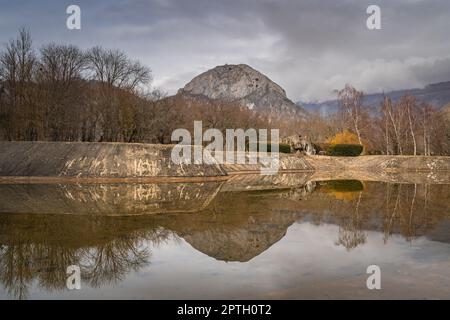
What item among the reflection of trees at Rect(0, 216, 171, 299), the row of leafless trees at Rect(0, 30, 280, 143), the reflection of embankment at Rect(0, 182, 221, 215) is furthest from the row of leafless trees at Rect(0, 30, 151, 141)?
the reflection of trees at Rect(0, 216, 171, 299)

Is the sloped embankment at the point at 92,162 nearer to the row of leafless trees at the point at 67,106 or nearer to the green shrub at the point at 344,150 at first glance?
the row of leafless trees at the point at 67,106

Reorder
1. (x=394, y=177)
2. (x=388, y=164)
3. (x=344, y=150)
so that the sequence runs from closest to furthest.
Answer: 1. (x=394, y=177)
2. (x=388, y=164)
3. (x=344, y=150)

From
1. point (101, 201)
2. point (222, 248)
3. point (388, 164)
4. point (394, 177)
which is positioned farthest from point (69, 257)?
point (388, 164)

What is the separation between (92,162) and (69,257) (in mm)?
30097

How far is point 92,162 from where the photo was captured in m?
41.1

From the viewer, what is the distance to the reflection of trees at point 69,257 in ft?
33.4

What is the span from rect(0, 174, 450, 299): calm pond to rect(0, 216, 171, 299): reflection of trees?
0.10ft

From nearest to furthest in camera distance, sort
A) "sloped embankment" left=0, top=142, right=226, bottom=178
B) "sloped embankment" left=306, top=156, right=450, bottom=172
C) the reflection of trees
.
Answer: the reflection of trees < "sloped embankment" left=0, top=142, right=226, bottom=178 < "sloped embankment" left=306, top=156, right=450, bottom=172

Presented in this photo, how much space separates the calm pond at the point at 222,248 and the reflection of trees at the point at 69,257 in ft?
0.10

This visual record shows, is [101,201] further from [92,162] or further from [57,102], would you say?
[57,102]

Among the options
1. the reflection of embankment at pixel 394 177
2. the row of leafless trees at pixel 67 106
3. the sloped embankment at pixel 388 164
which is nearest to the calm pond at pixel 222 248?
the reflection of embankment at pixel 394 177

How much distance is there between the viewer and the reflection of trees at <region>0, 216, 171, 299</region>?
33.4 feet

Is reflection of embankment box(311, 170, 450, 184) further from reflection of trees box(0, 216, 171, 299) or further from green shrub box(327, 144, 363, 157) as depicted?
reflection of trees box(0, 216, 171, 299)
